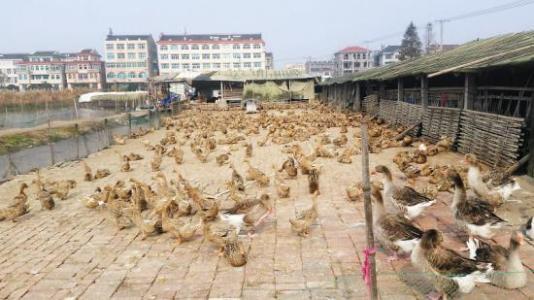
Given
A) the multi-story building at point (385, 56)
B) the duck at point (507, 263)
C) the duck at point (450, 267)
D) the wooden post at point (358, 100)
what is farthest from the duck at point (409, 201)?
the multi-story building at point (385, 56)

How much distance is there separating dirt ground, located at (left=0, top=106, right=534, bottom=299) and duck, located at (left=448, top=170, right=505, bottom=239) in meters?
0.46

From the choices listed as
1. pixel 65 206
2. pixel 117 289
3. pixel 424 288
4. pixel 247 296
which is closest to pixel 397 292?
pixel 424 288

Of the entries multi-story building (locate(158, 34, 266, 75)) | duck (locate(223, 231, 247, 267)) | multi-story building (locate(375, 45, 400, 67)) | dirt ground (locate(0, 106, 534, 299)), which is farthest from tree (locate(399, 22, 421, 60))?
duck (locate(223, 231, 247, 267))

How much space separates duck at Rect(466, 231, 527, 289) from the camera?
4887 millimetres

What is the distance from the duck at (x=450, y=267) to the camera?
4613mm

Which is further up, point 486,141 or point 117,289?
point 486,141

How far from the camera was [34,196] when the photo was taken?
1139 centimetres

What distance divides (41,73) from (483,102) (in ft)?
389

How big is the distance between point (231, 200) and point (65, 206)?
13.6 ft

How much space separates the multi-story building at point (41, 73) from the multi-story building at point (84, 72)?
185cm

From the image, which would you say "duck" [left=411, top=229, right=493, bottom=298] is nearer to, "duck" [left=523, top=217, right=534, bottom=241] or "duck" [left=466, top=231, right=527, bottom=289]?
"duck" [left=466, top=231, right=527, bottom=289]

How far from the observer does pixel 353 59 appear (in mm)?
114375

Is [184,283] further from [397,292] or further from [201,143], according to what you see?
[201,143]

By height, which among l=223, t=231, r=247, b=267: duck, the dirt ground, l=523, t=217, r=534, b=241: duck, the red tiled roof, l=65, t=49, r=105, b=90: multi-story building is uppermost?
the red tiled roof
